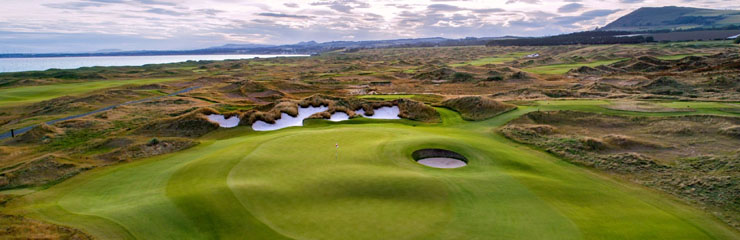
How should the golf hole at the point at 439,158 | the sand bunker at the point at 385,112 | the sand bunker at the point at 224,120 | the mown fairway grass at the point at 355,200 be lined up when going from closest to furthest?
1. the mown fairway grass at the point at 355,200
2. the golf hole at the point at 439,158
3. the sand bunker at the point at 224,120
4. the sand bunker at the point at 385,112

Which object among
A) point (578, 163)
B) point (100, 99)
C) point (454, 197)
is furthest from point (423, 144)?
point (100, 99)

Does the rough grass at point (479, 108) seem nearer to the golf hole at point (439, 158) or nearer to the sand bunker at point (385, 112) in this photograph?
the sand bunker at point (385, 112)

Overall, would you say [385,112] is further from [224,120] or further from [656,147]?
[656,147]

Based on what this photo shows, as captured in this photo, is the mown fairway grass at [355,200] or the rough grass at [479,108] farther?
the rough grass at [479,108]

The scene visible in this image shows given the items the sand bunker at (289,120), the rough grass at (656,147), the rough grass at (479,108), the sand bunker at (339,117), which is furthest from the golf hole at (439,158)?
the sand bunker at (289,120)

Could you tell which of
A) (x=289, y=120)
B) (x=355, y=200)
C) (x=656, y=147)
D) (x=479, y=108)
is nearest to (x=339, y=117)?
(x=289, y=120)

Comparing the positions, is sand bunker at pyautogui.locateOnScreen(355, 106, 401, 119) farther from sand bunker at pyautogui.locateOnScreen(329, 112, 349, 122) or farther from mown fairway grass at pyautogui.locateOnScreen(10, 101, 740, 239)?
mown fairway grass at pyautogui.locateOnScreen(10, 101, 740, 239)

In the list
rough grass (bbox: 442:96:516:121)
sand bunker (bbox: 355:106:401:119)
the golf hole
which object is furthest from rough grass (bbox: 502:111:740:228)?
sand bunker (bbox: 355:106:401:119)
